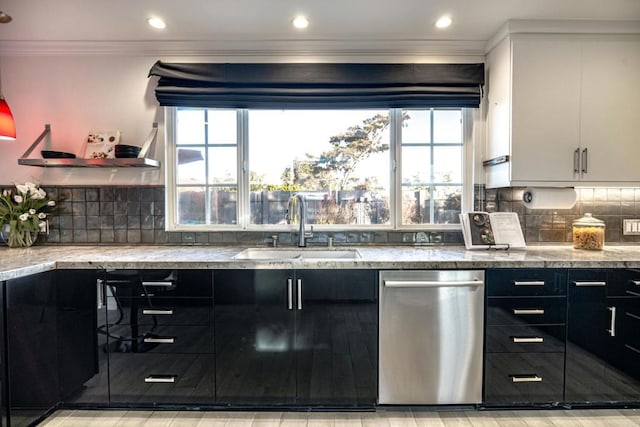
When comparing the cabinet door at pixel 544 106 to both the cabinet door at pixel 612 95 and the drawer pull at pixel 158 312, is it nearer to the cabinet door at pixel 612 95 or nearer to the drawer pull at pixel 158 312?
the cabinet door at pixel 612 95

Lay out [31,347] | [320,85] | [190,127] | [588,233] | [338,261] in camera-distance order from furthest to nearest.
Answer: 1. [190,127]
2. [320,85]
3. [588,233]
4. [338,261]
5. [31,347]

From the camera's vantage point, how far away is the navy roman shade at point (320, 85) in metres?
2.47

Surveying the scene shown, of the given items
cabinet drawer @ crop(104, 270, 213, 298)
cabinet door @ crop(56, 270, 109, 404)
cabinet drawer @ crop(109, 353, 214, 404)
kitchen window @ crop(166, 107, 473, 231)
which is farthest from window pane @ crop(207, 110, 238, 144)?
cabinet drawer @ crop(109, 353, 214, 404)

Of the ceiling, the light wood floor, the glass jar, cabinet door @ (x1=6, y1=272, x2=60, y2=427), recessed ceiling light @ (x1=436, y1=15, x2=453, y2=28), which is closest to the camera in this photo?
cabinet door @ (x1=6, y1=272, x2=60, y2=427)

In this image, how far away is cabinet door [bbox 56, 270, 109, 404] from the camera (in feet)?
6.44

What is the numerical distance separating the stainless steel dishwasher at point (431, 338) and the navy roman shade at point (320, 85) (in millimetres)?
1296

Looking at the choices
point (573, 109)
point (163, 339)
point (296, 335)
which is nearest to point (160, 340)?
point (163, 339)

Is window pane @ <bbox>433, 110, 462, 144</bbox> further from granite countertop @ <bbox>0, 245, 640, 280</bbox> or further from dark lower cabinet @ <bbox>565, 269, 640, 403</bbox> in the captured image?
dark lower cabinet @ <bbox>565, 269, 640, 403</bbox>

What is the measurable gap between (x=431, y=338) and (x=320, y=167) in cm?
143

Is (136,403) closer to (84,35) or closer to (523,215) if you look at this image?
(84,35)

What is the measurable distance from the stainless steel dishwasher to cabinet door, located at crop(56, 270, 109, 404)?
1627mm

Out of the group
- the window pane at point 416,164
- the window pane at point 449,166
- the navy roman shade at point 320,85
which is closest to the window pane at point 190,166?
the navy roman shade at point 320,85

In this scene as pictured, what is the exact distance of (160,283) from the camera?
196cm

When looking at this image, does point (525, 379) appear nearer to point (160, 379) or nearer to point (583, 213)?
point (583, 213)
